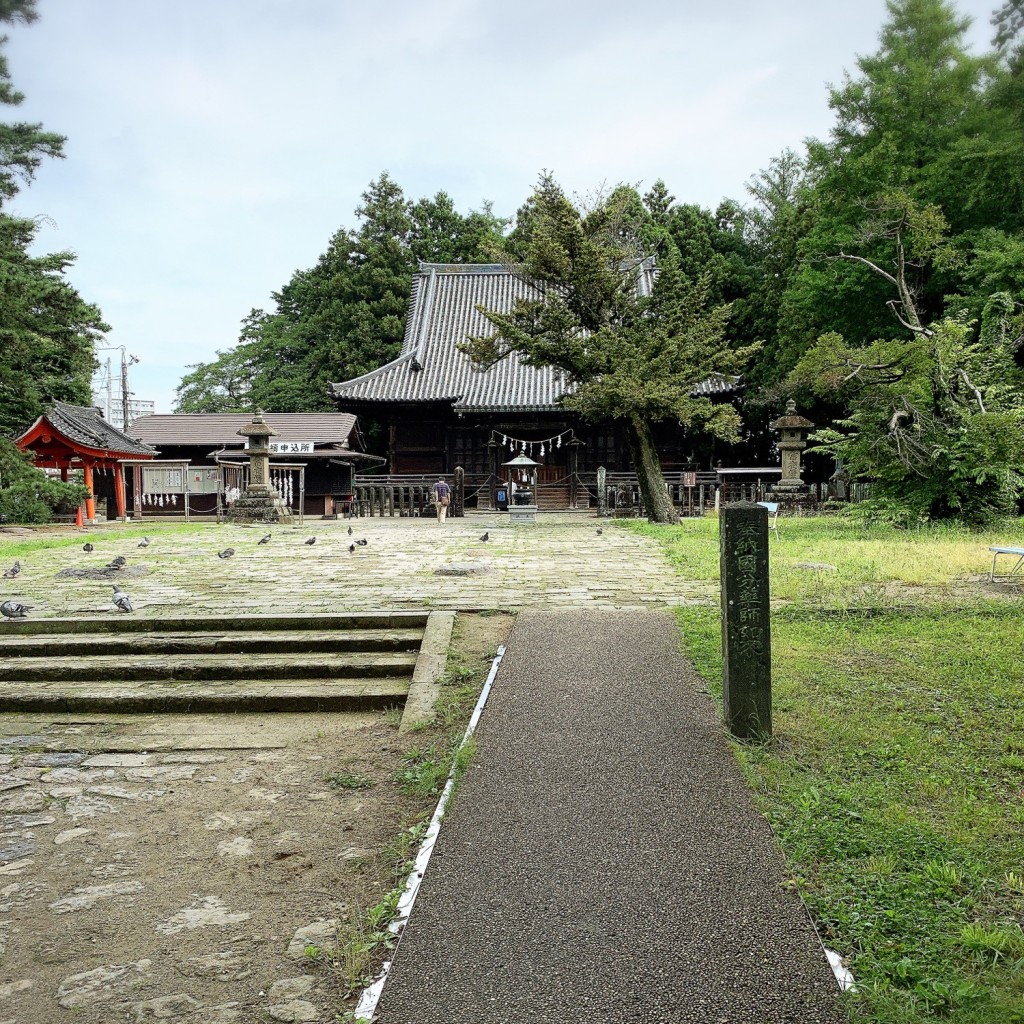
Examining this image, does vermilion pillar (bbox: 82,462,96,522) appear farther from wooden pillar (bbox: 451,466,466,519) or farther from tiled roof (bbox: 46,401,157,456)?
wooden pillar (bbox: 451,466,466,519)

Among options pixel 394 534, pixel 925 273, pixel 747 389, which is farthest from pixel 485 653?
pixel 747 389

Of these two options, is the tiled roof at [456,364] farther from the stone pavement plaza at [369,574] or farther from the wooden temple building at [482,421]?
the stone pavement plaza at [369,574]

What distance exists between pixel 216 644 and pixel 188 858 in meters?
3.29

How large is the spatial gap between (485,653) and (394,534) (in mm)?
10868

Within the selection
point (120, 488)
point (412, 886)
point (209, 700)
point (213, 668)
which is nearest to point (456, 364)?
point (120, 488)

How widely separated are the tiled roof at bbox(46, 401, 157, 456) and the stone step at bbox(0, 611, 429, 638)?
51.3ft

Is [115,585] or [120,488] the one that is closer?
[115,585]

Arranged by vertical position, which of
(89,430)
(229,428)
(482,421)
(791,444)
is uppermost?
(229,428)

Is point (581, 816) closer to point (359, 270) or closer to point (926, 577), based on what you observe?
point (926, 577)

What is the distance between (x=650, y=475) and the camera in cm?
1808

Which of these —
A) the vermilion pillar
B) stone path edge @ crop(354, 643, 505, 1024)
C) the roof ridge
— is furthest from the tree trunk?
the roof ridge

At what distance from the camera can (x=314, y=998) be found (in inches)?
101

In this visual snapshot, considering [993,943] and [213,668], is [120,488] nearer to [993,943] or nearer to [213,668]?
[213,668]

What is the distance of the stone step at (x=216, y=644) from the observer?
6664 mm
